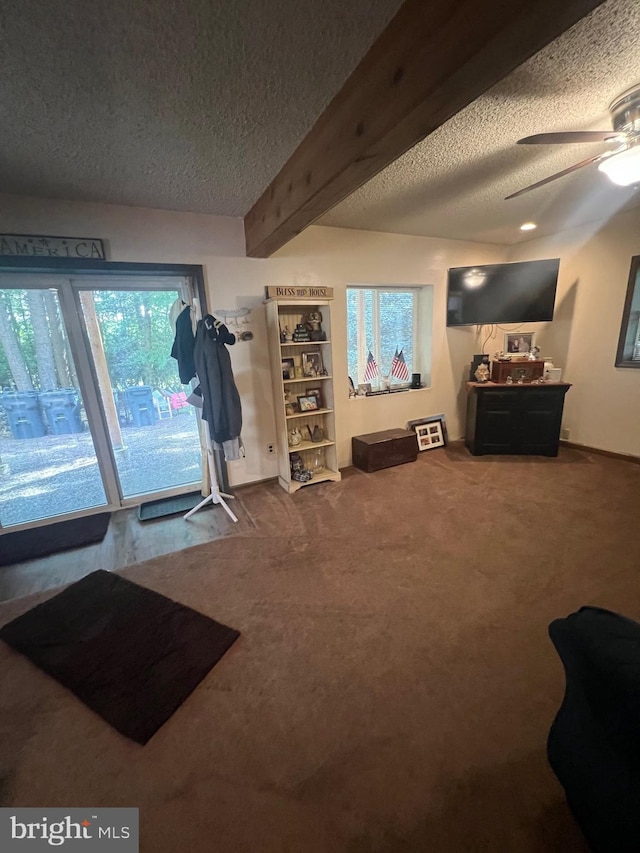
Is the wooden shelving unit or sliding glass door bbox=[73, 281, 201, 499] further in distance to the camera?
the wooden shelving unit

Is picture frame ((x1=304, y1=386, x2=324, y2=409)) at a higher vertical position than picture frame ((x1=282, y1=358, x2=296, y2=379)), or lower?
lower

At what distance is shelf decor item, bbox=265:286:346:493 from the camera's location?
3.04 meters

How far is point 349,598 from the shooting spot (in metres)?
1.92

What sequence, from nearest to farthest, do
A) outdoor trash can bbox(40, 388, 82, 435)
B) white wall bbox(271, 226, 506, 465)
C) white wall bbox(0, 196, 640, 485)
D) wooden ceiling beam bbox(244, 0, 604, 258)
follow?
wooden ceiling beam bbox(244, 0, 604, 258) → white wall bbox(0, 196, 640, 485) → outdoor trash can bbox(40, 388, 82, 435) → white wall bbox(271, 226, 506, 465)

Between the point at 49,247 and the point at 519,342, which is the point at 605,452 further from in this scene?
the point at 49,247

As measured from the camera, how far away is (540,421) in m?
3.69

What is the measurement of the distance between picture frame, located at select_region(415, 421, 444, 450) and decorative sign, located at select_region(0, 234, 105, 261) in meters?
3.57

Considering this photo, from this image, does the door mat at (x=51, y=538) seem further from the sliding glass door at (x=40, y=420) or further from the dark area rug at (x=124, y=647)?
the dark area rug at (x=124, y=647)

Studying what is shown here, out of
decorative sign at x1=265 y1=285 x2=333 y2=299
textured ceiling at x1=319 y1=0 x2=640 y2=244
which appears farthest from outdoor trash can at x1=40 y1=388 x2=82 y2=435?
textured ceiling at x1=319 y1=0 x2=640 y2=244

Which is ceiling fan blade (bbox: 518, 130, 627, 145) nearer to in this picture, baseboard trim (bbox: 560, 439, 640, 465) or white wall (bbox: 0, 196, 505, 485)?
white wall (bbox: 0, 196, 505, 485)

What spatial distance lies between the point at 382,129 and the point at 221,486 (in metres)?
2.91

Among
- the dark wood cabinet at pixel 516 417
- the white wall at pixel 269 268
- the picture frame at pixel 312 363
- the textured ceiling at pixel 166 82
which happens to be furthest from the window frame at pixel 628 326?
the textured ceiling at pixel 166 82

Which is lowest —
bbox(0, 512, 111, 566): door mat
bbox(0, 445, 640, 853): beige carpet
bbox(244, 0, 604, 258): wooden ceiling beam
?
bbox(0, 445, 640, 853): beige carpet

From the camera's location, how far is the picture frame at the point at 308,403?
10.9ft
